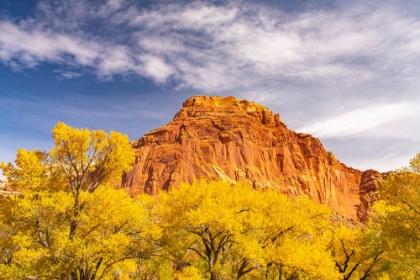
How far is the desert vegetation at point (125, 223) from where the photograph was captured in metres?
17.4

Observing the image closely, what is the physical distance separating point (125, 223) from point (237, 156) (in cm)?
11281

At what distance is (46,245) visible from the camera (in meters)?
18.5

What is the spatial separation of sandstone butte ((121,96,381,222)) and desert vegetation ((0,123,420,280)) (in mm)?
83251

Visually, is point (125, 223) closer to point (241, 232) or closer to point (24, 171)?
point (24, 171)

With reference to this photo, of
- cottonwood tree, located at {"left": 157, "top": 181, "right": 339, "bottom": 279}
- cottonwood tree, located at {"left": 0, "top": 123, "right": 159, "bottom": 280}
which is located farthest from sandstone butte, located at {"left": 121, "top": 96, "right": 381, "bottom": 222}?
cottonwood tree, located at {"left": 0, "top": 123, "right": 159, "bottom": 280}

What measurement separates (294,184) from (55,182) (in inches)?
5044

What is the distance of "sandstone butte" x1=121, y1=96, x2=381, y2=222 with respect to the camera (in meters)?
122

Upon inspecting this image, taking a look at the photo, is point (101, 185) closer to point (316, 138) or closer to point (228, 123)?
point (228, 123)

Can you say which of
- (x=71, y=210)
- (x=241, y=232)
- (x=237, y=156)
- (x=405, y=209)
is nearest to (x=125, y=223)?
(x=71, y=210)

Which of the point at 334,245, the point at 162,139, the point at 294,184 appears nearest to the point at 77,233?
the point at 334,245

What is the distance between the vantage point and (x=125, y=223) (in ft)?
67.7

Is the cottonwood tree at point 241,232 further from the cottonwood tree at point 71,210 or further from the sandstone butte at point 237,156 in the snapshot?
the sandstone butte at point 237,156

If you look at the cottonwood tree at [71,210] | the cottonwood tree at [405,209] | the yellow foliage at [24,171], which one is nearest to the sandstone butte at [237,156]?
the cottonwood tree at [71,210]

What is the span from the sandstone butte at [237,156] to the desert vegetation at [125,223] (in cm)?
8325
